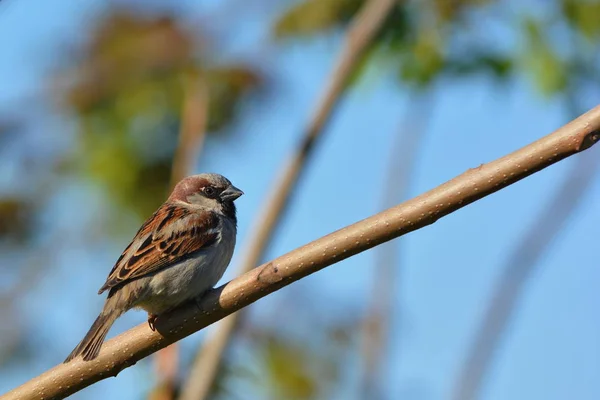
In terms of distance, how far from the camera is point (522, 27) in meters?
7.52

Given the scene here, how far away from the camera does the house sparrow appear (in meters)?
5.23

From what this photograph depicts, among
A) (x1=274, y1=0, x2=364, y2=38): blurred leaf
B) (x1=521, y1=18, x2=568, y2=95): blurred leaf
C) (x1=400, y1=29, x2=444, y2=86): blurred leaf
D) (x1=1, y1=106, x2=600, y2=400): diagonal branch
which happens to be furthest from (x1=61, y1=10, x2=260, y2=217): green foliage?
(x1=1, y1=106, x2=600, y2=400): diagonal branch

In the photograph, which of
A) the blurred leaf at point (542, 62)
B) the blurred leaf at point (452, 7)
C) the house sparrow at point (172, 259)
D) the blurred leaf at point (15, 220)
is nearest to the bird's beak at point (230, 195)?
the house sparrow at point (172, 259)

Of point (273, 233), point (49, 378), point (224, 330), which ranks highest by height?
point (273, 233)

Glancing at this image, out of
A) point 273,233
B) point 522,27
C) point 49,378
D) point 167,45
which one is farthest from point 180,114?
point 49,378

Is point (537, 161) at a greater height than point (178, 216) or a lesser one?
lesser

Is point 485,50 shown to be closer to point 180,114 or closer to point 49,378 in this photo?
point 180,114

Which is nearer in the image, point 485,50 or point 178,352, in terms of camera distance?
point 178,352

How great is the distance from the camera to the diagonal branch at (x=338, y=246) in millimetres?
3787

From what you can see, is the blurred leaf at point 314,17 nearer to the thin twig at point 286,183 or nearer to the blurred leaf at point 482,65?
the thin twig at point 286,183

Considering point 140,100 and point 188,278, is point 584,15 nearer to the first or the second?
point 140,100

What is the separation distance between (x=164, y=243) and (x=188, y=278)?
1.61 feet

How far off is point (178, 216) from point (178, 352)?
1.24 m

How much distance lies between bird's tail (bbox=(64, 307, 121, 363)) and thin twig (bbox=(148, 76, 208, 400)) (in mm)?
1259
